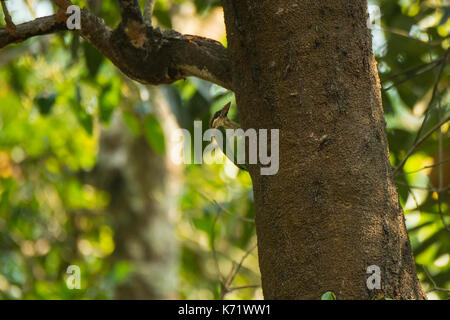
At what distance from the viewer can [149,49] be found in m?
1.08

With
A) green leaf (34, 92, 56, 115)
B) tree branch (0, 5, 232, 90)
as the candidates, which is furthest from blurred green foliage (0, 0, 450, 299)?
tree branch (0, 5, 232, 90)

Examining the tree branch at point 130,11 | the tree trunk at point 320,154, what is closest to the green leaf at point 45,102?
the tree branch at point 130,11

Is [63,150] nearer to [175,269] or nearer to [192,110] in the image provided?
[175,269]

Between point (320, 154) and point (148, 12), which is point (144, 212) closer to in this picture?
point (148, 12)

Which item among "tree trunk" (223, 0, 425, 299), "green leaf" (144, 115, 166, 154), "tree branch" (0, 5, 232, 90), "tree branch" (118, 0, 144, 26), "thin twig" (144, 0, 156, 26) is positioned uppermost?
"green leaf" (144, 115, 166, 154)

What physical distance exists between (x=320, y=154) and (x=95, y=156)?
14.2ft

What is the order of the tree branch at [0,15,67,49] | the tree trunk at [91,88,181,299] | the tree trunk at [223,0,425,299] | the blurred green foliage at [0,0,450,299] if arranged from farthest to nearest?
the tree trunk at [91,88,181,299] < the blurred green foliage at [0,0,450,299] < the tree branch at [0,15,67,49] < the tree trunk at [223,0,425,299]

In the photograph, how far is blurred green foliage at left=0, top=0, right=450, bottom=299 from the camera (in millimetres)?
1826

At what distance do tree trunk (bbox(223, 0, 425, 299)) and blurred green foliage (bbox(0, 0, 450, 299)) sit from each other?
0.44m

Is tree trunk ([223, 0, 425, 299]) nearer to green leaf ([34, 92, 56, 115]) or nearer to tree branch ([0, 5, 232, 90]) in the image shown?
tree branch ([0, 5, 232, 90])

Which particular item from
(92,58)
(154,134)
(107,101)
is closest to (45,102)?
(107,101)

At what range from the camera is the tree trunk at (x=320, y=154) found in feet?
2.65
